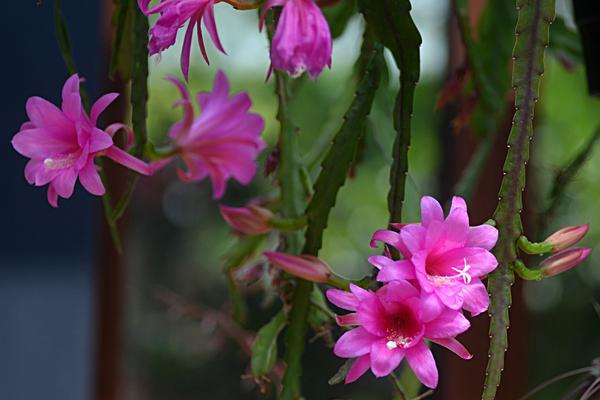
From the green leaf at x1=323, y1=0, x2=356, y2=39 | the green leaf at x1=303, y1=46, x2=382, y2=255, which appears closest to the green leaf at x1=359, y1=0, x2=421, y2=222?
the green leaf at x1=303, y1=46, x2=382, y2=255

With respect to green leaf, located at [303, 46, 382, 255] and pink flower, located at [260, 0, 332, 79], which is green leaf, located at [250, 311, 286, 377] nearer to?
green leaf, located at [303, 46, 382, 255]

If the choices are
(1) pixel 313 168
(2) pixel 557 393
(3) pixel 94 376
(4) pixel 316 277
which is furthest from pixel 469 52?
(2) pixel 557 393

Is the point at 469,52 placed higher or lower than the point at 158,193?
higher

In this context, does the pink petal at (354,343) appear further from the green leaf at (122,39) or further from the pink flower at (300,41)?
the green leaf at (122,39)

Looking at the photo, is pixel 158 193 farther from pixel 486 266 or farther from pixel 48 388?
pixel 486 266

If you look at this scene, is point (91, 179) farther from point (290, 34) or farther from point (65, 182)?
point (290, 34)

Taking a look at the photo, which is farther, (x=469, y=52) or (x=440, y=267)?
(x=469, y=52)
